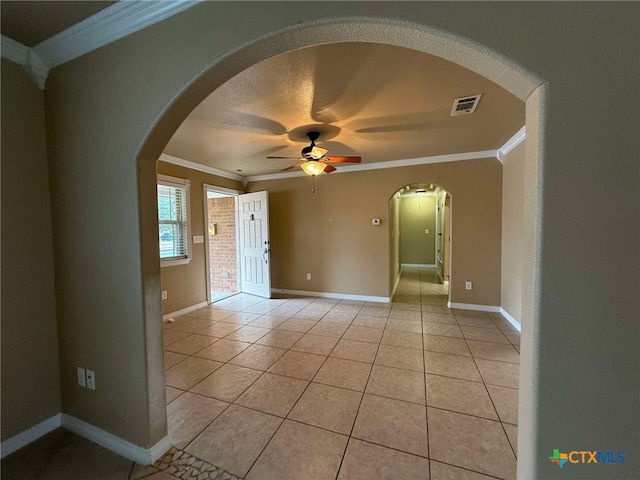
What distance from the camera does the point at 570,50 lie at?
2.34ft

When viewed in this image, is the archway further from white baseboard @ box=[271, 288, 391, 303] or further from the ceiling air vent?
white baseboard @ box=[271, 288, 391, 303]

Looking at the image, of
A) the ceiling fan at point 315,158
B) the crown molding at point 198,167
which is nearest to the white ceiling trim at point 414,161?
the crown molding at point 198,167

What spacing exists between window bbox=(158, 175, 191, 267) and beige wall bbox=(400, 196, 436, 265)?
21.0 ft

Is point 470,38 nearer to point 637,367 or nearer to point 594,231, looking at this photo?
point 594,231

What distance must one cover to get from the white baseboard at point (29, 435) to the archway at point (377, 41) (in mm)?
939

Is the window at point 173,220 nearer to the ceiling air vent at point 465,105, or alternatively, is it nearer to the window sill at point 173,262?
the window sill at point 173,262

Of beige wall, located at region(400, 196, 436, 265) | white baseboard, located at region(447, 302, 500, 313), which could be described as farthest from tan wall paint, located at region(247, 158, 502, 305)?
beige wall, located at region(400, 196, 436, 265)

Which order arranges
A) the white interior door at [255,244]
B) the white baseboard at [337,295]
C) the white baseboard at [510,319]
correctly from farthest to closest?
the white interior door at [255,244] → the white baseboard at [337,295] → the white baseboard at [510,319]

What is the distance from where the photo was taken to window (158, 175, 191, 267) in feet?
12.3

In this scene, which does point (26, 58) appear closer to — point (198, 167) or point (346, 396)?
point (198, 167)

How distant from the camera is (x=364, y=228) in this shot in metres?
4.48

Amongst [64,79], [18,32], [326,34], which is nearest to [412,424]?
[326,34]

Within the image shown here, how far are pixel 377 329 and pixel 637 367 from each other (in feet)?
8.80

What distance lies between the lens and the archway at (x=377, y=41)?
791mm
